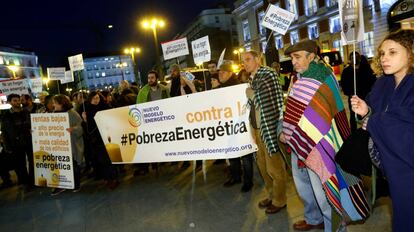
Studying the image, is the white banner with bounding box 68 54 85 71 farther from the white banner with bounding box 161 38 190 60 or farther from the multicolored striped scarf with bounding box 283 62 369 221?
the multicolored striped scarf with bounding box 283 62 369 221

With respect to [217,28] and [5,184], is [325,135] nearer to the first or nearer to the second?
[5,184]

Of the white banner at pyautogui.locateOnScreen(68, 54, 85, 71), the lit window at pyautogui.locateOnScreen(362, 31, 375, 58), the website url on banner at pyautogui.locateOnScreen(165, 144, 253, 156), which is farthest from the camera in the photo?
the lit window at pyautogui.locateOnScreen(362, 31, 375, 58)

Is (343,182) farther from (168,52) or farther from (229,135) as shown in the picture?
(168,52)

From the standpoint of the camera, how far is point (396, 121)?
2.12m

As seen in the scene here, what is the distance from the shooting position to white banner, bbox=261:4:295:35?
6.55 metres

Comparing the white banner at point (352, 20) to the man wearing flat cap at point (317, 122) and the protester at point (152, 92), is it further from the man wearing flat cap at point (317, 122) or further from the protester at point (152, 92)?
the protester at point (152, 92)

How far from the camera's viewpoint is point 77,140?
21.2 ft

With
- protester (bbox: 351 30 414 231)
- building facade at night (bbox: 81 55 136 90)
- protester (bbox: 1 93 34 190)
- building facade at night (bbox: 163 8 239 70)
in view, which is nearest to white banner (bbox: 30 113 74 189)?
protester (bbox: 1 93 34 190)

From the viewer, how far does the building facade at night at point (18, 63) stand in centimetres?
8239

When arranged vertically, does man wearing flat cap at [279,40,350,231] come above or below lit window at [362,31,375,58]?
below

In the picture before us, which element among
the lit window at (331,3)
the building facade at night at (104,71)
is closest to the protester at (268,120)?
the lit window at (331,3)

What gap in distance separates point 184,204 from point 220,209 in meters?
0.63

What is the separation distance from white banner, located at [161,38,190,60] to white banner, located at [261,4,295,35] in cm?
275

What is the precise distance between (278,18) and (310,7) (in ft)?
116
